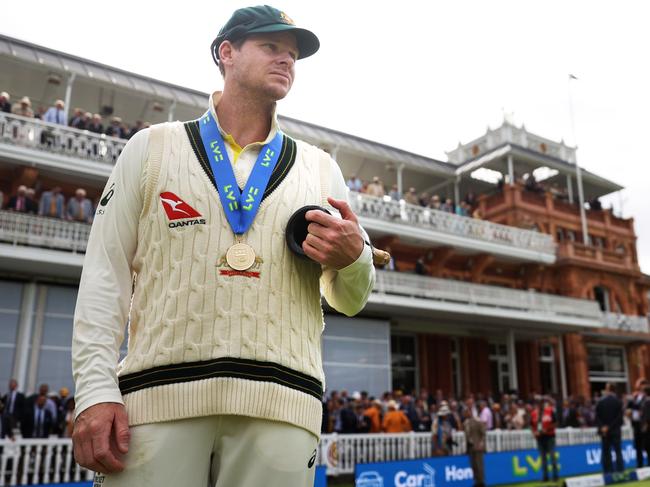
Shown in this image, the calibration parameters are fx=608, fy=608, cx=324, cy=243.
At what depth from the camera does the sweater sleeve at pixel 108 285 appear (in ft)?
5.56

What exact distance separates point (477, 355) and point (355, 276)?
1024 inches

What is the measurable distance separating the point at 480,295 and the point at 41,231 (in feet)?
51.3

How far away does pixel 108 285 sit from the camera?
1.83 meters

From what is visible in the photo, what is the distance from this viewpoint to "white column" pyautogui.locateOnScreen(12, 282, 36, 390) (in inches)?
607

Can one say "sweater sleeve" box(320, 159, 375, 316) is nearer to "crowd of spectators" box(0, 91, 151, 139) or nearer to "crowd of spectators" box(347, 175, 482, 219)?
"crowd of spectators" box(0, 91, 151, 139)

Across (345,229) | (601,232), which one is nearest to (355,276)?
(345,229)

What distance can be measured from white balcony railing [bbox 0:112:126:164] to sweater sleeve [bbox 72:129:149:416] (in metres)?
15.9

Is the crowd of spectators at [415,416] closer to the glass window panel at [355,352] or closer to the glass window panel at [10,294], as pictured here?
the glass window panel at [355,352]

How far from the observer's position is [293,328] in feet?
6.03

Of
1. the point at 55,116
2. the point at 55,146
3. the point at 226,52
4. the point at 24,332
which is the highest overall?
the point at 55,116

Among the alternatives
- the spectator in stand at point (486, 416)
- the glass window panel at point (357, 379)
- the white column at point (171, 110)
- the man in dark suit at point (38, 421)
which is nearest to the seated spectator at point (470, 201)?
the glass window panel at point (357, 379)

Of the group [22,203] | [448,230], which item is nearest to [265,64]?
[22,203]

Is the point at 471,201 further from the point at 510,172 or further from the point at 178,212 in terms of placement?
the point at 178,212

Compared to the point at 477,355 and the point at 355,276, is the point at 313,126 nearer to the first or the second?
the point at 477,355
